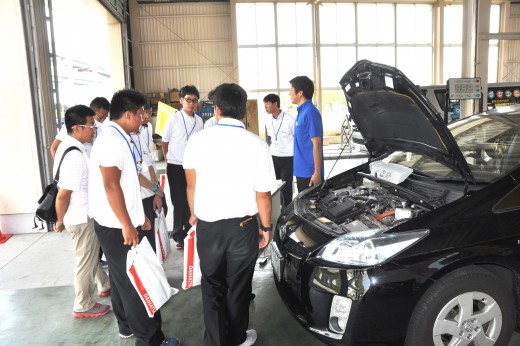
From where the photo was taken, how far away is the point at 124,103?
2.23m

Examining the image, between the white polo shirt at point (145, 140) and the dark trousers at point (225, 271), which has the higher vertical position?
the white polo shirt at point (145, 140)

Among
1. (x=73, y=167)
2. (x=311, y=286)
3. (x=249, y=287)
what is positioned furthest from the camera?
(x=73, y=167)

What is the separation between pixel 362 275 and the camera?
187cm

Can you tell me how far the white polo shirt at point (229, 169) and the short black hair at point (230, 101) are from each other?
0.04m

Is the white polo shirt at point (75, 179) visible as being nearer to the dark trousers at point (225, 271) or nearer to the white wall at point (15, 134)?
the dark trousers at point (225, 271)

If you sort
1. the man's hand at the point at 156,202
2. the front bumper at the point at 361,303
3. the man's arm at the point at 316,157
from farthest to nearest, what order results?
the man's arm at the point at 316,157 < the man's hand at the point at 156,202 < the front bumper at the point at 361,303

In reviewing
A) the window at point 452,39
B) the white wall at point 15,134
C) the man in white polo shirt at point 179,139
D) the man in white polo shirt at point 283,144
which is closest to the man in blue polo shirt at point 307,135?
the man in white polo shirt at point 283,144

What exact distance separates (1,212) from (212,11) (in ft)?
39.5

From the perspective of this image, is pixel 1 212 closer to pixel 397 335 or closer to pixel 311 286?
pixel 311 286

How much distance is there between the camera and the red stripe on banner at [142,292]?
217 centimetres

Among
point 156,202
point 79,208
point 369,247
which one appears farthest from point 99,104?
point 369,247

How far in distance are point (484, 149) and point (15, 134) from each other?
5.19 metres

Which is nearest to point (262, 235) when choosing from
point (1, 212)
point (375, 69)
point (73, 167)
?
point (375, 69)

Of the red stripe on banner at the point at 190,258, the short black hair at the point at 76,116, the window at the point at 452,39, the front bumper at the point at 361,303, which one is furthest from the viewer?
the window at the point at 452,39
